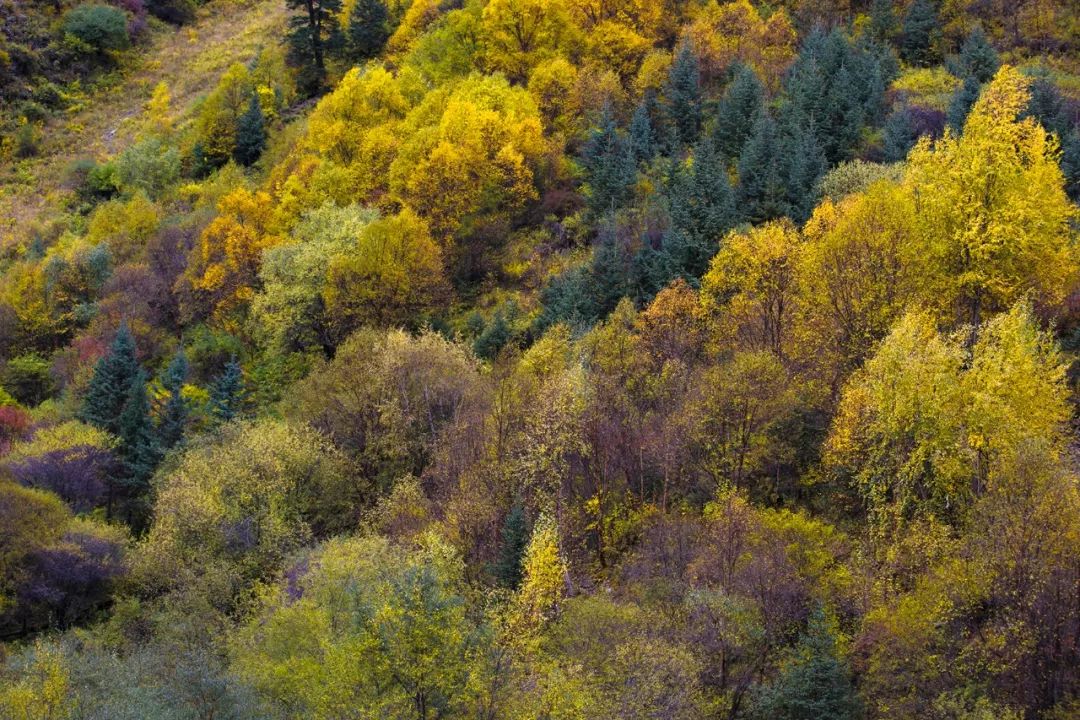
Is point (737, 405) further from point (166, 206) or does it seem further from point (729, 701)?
point (166, 206)

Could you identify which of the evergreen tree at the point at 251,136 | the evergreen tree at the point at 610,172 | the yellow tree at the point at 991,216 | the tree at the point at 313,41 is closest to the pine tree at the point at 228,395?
the evergreen tree at the point at 610,172

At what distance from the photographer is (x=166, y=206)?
94.8 metres

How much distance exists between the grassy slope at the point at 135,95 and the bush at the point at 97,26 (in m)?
3.76

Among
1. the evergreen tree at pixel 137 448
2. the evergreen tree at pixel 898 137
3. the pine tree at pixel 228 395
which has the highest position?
the evergreen tree at pixel 898 137

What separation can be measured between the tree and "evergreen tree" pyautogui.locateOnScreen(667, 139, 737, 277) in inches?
2074

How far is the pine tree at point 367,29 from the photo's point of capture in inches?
4085

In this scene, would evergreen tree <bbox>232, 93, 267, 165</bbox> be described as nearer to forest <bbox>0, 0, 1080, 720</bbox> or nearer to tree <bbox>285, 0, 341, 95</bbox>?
forest <bbox>0, 0, 1080, 720</bbox>

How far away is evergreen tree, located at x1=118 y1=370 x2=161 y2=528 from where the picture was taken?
62781 mm

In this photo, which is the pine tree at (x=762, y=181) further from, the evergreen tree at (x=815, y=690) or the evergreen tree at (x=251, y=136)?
the evergreen tree at (x=251, y=136)

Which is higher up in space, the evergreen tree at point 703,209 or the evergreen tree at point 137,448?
the evergreen tree at point 703,209

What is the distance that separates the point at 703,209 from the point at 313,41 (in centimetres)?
5739

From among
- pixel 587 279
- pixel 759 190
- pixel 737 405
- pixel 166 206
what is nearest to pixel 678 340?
pixel 737 405

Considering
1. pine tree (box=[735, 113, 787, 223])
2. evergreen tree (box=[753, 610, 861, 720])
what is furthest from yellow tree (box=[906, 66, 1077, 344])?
pine tree (box=[735, 113, 787, 223])

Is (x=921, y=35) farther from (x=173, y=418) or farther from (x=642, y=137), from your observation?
(x=173, y=418)
